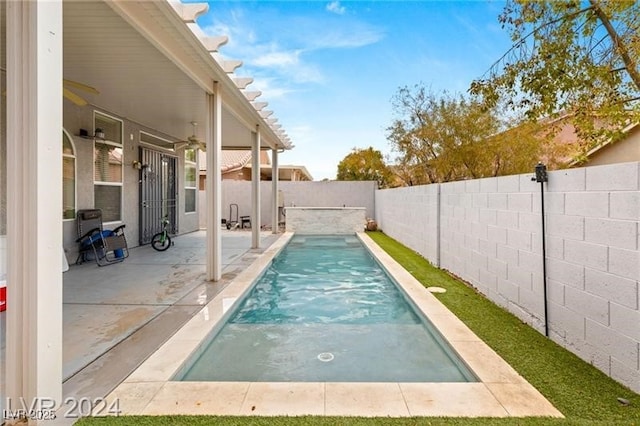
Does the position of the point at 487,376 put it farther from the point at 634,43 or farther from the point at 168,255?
the point at 168,255

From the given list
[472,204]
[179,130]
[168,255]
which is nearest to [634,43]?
[472,204]

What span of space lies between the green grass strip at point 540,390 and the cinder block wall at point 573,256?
13 centimetres

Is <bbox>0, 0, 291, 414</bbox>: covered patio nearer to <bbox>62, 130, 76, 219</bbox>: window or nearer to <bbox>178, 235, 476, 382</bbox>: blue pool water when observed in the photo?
<bbox>62, 130, 76, 219</bbox>: window

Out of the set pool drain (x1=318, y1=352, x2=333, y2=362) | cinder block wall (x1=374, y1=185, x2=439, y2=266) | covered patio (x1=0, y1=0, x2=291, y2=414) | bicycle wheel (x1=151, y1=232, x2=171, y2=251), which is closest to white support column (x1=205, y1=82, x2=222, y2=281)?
covered patio (x1=0, y1=0, x2=291, y2=414)

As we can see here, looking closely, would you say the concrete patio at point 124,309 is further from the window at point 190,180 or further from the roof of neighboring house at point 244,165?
the roof of neighboring house at point 244,165

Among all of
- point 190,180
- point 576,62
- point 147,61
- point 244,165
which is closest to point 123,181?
point 147,61

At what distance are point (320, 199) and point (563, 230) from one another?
14632 mm

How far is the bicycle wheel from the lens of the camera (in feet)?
31.3

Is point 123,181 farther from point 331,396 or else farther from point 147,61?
point 331,396

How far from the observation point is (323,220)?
14609 mm

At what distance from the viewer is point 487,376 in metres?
2.95

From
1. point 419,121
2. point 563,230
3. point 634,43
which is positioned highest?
point 419,121

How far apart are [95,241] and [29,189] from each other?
19.0ft

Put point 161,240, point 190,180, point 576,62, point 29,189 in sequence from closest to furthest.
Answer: point 29,189, point 576,62, point 161,240, point 190,180
